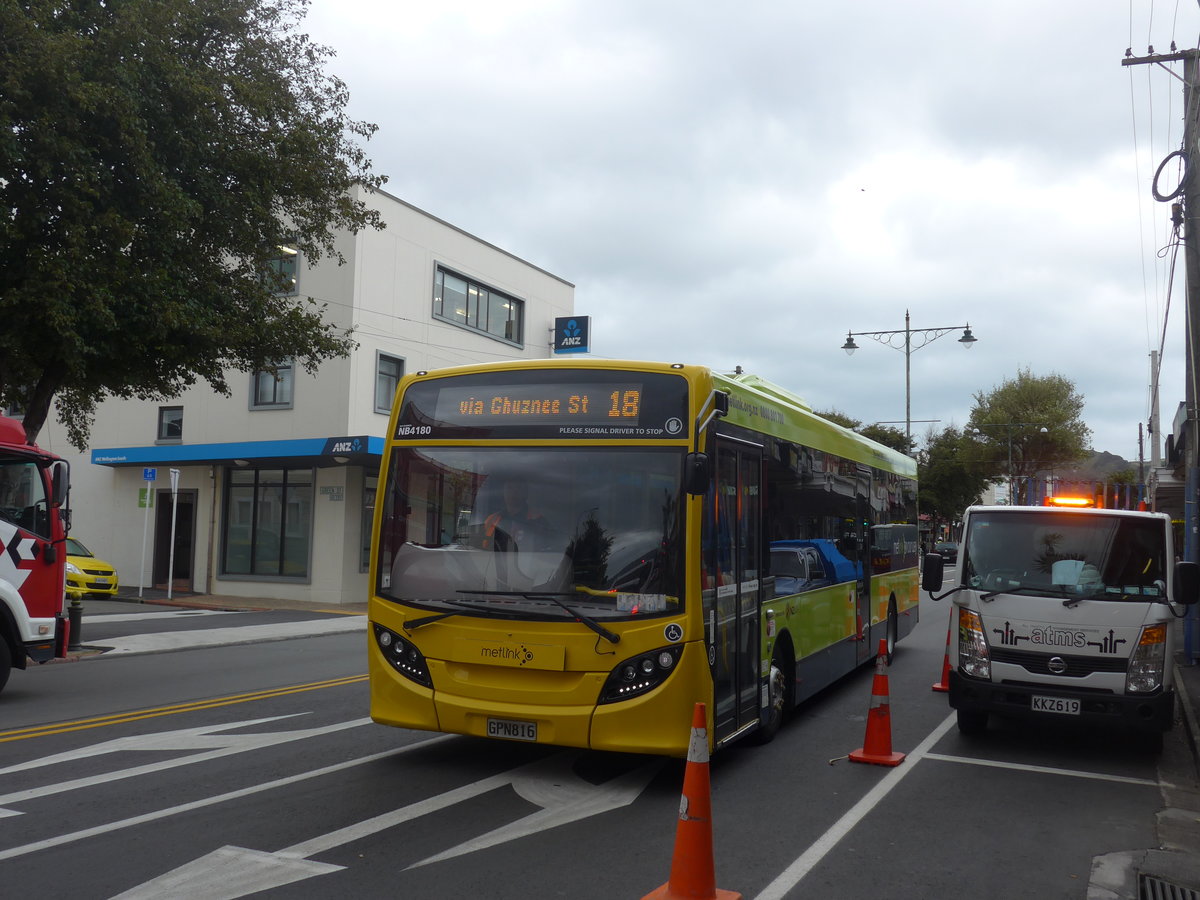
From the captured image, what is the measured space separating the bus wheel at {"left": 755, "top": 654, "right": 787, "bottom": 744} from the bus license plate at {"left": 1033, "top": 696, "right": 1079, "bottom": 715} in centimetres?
207

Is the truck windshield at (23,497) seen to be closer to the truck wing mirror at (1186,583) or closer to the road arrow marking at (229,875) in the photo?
the road arrow marking at (229,875)

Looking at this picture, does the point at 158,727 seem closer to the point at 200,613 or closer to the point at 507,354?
the point at 200,613

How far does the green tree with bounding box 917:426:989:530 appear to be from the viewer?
206ft

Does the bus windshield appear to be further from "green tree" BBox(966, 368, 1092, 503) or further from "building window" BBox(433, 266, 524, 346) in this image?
"green tree" BBox(966, 368, 1092, 503)

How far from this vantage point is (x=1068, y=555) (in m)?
9.02

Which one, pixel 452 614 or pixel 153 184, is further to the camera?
pixel 153 184

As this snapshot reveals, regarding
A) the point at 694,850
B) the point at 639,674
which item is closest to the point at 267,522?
the point at 639,674

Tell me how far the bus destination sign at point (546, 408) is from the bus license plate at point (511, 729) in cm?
194

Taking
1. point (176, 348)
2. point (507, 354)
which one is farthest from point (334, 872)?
point (507, 354)

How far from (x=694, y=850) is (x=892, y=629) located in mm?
10722

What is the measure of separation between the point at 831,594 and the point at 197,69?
11059mm

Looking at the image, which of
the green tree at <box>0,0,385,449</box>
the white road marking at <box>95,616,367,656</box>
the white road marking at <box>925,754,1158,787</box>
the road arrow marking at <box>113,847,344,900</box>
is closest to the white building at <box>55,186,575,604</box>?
the white road marking at <box>95,616,367,656</box>

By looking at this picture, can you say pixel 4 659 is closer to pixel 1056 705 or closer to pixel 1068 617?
pixel 1056 705

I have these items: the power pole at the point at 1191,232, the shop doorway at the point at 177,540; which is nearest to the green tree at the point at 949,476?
the shop doorway at the point at 177,540
